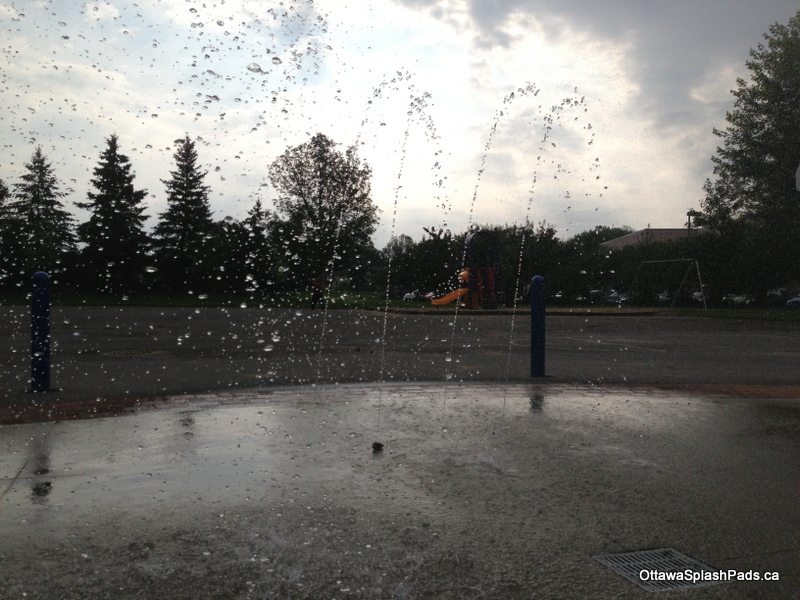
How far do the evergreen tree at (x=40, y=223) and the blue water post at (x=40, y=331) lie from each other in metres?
47.1

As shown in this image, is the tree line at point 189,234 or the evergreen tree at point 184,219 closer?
the tree line at point 189,234

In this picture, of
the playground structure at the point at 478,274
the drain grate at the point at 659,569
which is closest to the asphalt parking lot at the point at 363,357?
the drain grate at the point at 659,569

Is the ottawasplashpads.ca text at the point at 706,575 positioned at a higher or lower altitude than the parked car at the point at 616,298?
lower

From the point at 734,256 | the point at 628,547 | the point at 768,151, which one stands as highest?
the point at 768,151

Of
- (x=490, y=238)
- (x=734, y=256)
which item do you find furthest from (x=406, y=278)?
(x=734, y=256)

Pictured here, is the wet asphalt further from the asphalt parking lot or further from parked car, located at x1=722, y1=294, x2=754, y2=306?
parked car, located at x1=722, y1=294, x2=754, y2=306

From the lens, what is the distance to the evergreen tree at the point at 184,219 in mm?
57344

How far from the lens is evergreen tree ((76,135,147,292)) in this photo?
51.1 metres

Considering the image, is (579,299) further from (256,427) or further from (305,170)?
(256,427)

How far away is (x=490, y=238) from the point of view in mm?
30875

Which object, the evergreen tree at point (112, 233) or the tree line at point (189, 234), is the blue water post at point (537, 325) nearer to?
the tree line at point (189, 234)

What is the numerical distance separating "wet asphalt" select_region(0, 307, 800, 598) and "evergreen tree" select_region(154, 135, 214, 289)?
51672mm

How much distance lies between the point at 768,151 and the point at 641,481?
36362mm

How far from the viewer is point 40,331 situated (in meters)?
6.90
